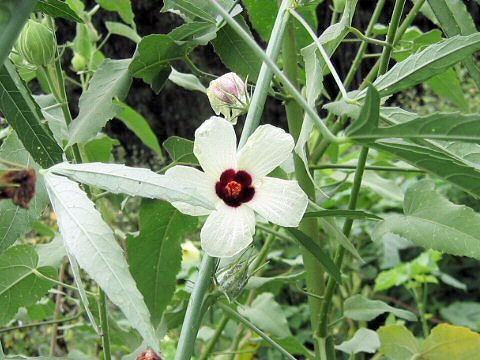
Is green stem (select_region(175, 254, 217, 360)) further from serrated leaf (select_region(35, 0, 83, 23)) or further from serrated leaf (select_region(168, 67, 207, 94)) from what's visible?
serrated leaf (select_region(168, 67, 207, 94))

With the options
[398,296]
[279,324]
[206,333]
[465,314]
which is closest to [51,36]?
[279,324]

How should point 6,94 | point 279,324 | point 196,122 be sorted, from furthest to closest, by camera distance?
point 196,122, point 279,324, point 6,94

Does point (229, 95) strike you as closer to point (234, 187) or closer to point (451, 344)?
point (234, 187)

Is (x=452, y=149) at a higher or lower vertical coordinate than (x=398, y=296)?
higher

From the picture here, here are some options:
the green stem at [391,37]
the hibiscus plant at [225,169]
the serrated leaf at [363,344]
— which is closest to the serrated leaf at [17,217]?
the hibiscus plant at [225,169]

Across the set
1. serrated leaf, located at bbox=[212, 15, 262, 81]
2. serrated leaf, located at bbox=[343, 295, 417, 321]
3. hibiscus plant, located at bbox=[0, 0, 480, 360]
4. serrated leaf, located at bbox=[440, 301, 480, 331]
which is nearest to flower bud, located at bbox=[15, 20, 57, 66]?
hibiscus plant, located at bbox=[0, 0, 480, 360]

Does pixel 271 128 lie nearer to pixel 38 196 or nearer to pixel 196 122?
pixel 38 196
